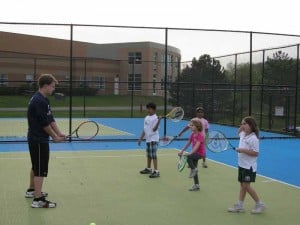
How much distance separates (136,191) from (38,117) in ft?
7.41

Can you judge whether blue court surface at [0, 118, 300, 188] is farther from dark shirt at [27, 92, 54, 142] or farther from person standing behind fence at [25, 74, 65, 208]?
dark shirt at [27, 92, 54, 142]

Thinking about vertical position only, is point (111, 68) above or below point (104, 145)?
above

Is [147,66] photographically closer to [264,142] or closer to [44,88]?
[264,142]

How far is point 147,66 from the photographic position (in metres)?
46.8

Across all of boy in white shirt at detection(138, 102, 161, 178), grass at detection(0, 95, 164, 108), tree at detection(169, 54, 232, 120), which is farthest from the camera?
grass at detection(0, 95, 164, 108)

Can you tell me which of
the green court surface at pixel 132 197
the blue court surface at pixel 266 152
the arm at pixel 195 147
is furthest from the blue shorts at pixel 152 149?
the blue court surface at pixel 266 152

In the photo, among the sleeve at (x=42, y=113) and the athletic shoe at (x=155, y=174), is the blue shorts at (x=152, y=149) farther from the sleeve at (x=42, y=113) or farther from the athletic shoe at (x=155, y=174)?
the sleeve at (x=42, y=113)

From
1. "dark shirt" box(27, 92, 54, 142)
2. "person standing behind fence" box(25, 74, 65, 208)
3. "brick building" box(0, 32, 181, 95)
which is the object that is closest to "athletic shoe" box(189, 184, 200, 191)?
"person standing behind fence" box(25, 74, 65, 208)

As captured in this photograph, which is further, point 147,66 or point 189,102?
point 147,66

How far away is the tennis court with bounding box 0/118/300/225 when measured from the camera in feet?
21.4

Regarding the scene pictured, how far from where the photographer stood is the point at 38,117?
6.80 m

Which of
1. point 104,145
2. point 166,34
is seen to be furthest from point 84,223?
point 166,34

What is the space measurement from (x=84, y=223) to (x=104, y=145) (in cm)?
908

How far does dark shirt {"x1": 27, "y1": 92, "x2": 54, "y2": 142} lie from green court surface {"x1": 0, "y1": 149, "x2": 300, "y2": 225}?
1.01m
